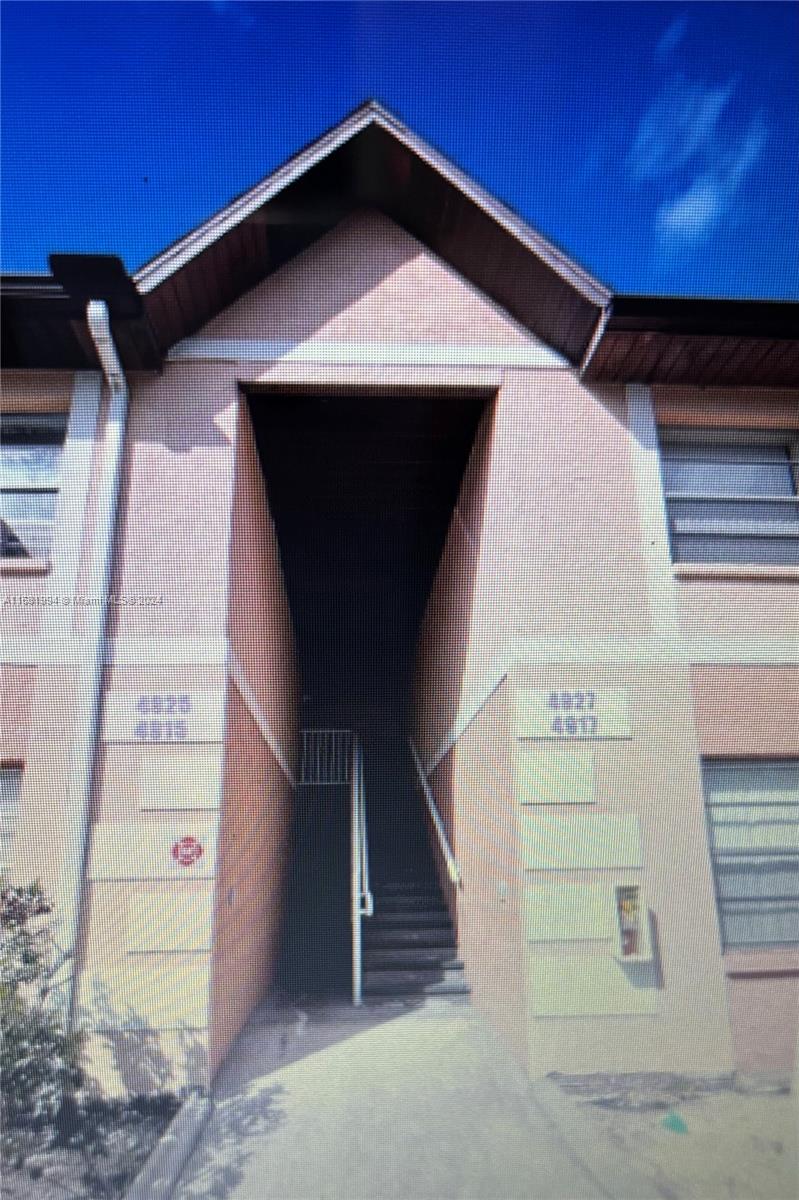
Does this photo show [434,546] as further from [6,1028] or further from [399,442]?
[6,1028]

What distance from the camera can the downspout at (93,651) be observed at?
8.56ft

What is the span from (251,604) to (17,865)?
152 centimetres

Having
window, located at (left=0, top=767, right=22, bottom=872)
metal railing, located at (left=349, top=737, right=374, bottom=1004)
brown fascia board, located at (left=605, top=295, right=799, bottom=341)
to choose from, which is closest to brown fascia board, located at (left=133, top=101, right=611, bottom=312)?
brown fascia board, located at (left=605, top=295, right=799, bottom=341)

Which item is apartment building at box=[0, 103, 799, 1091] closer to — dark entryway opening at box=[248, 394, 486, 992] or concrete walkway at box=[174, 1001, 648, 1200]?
dark entryway opening at box=[248, 394, 486, 992]

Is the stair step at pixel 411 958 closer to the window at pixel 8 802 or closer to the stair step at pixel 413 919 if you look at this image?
the stair step at pixel 413 919

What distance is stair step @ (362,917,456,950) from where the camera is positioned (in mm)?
4160

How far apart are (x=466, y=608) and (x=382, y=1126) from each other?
252cm

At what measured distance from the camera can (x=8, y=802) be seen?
279 cm

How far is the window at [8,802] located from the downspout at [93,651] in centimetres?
23

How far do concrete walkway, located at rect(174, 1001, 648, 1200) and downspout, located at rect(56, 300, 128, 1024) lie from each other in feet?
2.51

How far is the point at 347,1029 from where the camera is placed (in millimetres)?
3248

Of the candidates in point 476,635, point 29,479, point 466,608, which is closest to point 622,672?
point 476,635

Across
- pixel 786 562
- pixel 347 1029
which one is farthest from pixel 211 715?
pixel 786 562

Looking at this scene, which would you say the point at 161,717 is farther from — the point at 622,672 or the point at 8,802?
the point at 622,672
